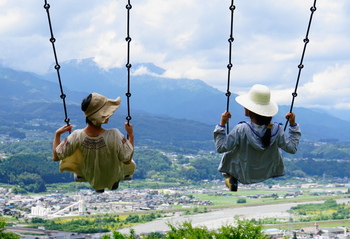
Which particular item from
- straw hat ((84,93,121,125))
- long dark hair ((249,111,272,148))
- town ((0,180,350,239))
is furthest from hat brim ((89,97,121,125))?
town ((0,180,350,239))

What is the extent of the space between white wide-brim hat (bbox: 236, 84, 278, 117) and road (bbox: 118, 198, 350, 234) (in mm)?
57359

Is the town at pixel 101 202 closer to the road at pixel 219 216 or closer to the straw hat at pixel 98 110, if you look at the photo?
the road at pixel 219 216

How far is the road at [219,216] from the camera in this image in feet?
215

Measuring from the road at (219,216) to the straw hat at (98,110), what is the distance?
57753 millimetres

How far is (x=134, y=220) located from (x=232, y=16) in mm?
67125

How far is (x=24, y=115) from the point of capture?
163m

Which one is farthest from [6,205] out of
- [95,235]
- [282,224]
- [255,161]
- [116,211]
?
[255,161]

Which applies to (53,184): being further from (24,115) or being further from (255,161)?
(255,161)

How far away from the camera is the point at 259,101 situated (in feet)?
19.3

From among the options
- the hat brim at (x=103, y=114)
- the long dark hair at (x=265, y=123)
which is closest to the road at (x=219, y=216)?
the long dark hair at (x=265, y=123)

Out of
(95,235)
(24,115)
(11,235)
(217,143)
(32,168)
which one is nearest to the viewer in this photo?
(217,143)

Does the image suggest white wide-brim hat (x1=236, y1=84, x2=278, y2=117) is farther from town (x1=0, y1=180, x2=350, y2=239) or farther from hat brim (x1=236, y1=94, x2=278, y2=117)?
town (x1=0, y1=180, x2=350, y2=239)

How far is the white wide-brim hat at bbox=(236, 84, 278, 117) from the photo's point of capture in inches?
230

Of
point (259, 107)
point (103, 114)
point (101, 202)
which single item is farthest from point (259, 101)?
point (101, 202)
